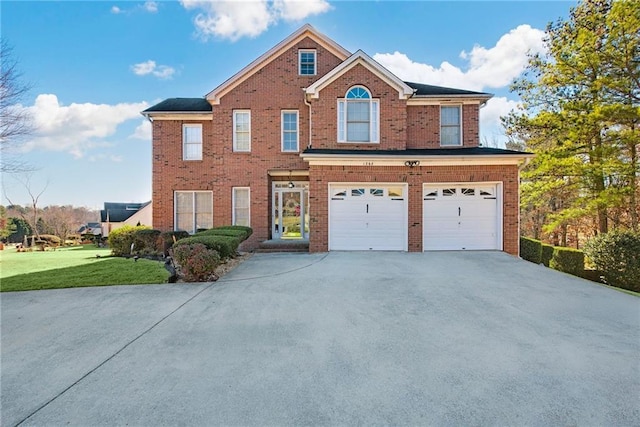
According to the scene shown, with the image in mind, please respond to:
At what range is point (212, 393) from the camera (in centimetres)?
332

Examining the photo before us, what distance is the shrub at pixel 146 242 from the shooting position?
13.4 m

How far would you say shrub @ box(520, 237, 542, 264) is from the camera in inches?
583

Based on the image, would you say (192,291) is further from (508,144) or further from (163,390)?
(508,144)

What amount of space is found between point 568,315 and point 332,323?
4681mm

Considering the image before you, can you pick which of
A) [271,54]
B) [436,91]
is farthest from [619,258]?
[271,54]

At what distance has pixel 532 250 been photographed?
49.8 ft

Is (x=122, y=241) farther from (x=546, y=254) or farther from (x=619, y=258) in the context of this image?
(x=546, y=254)

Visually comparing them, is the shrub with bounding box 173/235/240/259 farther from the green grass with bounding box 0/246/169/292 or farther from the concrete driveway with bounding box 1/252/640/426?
the concrete driveway with bounding box 1/252/640/426

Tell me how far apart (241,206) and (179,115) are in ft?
18.6

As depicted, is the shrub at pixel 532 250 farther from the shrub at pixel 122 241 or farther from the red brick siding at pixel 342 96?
the shrub at pixel 122 241

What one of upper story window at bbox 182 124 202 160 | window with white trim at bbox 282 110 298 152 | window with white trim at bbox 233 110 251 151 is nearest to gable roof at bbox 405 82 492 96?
window with white trim at bbox 282 110 298 152

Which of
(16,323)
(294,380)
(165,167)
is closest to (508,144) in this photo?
(165,167)

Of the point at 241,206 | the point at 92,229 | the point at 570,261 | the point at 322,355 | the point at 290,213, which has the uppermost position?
the point at 241,206

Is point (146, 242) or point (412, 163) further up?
point (412, 163)
